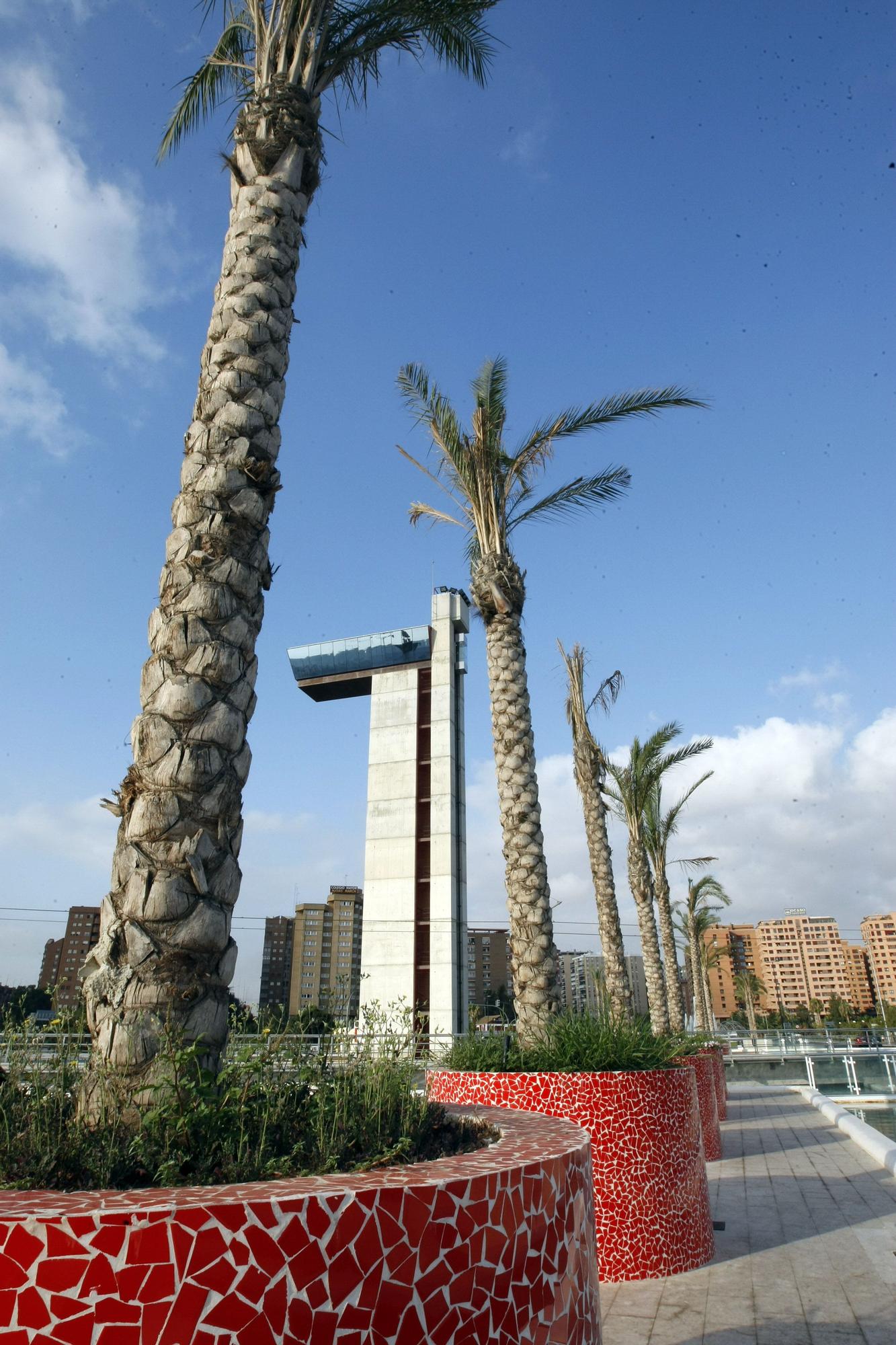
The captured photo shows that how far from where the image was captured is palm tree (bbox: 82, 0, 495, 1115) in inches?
135

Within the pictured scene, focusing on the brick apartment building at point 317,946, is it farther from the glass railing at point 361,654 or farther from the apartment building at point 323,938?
the glass railing at point 361,654

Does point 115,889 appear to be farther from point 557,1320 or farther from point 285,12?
point 285,12

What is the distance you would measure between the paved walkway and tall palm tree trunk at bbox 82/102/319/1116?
3.58 meters

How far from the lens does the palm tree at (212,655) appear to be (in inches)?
135

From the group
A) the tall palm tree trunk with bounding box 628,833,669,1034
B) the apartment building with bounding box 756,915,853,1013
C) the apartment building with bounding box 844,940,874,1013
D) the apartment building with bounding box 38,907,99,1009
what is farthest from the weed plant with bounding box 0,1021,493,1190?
the apartment building with bounding box 756,915,853,1013

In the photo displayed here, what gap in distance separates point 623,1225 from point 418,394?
34.0 ft

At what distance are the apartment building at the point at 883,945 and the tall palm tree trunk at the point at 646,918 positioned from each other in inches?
6278

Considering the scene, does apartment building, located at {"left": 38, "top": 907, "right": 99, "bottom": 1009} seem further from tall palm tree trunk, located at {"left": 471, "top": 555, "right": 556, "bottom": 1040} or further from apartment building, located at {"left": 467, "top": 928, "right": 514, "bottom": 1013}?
tall palm tree trunk, located at {"left": 471, "top": 555, "right": 556, "bottom": 1040}

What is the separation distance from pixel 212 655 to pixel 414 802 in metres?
43.1

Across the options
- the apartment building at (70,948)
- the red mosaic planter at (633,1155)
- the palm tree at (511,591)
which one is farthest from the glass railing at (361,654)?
the red mosaic planter at (633,1155)

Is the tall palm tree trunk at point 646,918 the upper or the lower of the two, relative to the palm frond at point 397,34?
lower

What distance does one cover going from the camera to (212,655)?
390 centimetres

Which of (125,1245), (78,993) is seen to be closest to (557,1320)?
(125,1245)

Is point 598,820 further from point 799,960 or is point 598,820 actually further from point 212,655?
point 799,960
